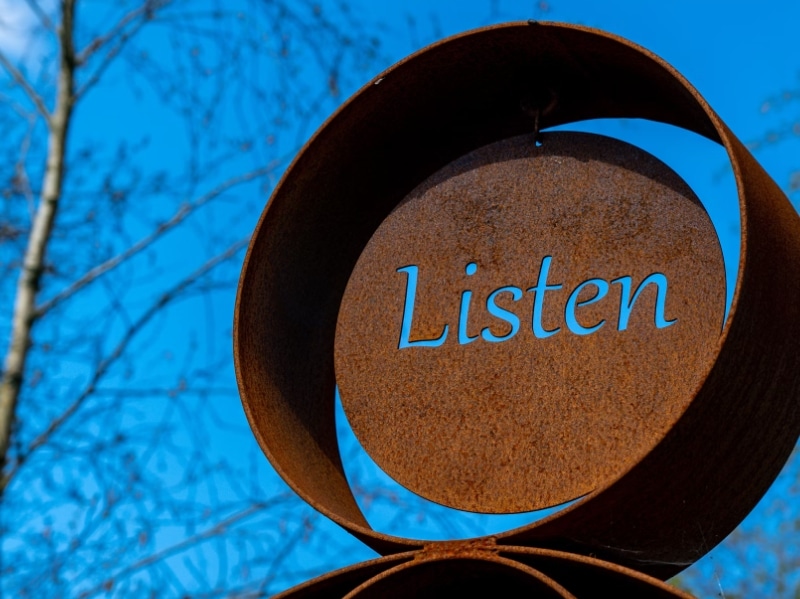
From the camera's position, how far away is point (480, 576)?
4.97 feet

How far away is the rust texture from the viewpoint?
1.42 m

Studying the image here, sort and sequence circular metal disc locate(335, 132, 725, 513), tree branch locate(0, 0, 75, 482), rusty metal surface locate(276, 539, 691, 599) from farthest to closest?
tree branch locate(0, 0, 75, 482)
circular metal disc locate(335, 132, 725, 513)
rusty metal surface locate(276, 539, 691, 599)

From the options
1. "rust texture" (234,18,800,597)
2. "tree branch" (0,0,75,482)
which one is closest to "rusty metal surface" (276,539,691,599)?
"rust texture" (234,18,800,597)

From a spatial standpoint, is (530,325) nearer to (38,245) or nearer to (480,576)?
(480,576)

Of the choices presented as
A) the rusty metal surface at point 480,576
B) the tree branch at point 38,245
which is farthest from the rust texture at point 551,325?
the tree branch at point 38,245

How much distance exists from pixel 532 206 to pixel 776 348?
482mm

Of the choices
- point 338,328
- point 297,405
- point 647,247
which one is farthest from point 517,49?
point 297,405

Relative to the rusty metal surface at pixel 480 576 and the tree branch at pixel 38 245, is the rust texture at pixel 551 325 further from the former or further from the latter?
the tree branch at pixel 38 245

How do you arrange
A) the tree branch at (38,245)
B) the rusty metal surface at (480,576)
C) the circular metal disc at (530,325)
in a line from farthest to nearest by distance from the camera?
the tree branch at (38,245) → the circular metal disc at (530,325) → the rusty metal surface at (480,576)

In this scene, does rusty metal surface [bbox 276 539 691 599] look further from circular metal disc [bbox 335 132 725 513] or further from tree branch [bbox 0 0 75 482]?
tree branch [bbox 0 0 75 482]

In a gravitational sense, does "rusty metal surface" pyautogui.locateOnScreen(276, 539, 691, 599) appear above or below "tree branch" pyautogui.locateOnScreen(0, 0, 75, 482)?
below

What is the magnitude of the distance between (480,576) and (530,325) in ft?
1.32

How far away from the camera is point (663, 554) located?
1555mm

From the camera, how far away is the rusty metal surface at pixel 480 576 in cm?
136
